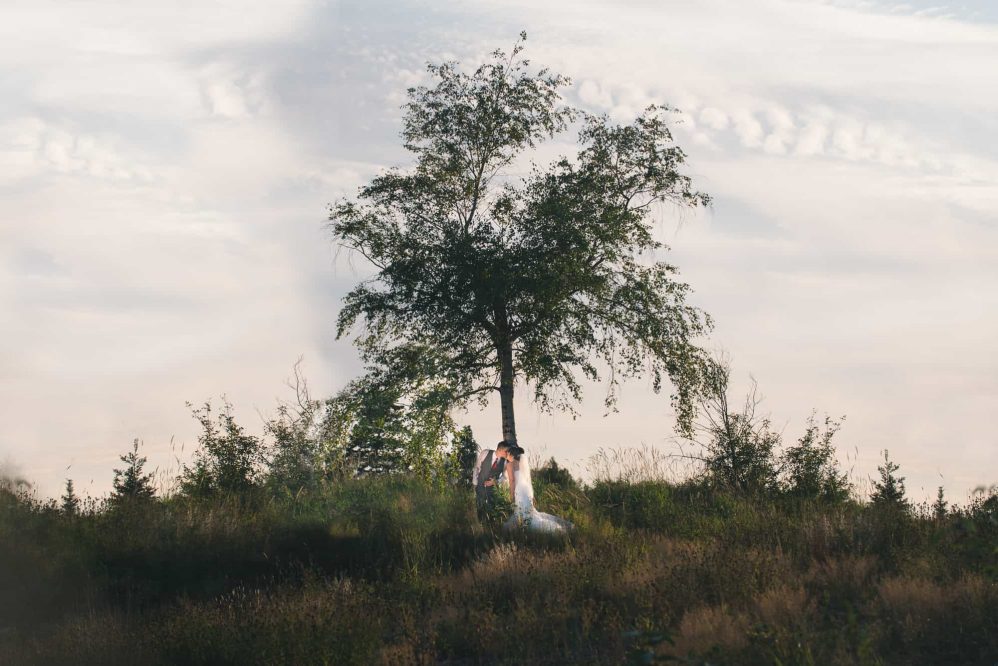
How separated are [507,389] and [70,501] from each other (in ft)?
27.4

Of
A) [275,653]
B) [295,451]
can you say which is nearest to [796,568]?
[275,653]

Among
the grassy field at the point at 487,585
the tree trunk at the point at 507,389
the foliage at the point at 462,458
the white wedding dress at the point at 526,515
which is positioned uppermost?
the tree trunk at the point at 507,389

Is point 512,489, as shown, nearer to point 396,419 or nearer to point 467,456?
point 396,419

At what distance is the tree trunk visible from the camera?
19.3m

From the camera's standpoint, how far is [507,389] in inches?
766

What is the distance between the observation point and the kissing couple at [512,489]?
14000 millimetres

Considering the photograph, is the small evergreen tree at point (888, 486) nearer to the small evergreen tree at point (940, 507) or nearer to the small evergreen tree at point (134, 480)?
the small evergreen tree at point (940, 507)

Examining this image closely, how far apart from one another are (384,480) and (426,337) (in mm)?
3076

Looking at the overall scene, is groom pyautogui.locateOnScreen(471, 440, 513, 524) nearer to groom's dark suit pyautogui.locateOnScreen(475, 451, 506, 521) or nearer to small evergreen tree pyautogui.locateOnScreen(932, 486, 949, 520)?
groom's dark suit pyautogui.locateOnScreen(475, 451, 506, 521)

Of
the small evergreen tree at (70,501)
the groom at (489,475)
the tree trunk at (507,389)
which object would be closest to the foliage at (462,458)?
the tree trunk at (507,389)

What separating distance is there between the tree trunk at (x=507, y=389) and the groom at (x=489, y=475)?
2529 millimetres

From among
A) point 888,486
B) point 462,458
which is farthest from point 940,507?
point 462,458

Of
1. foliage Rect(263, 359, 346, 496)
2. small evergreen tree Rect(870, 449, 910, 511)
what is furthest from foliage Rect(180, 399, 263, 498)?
small evergreen tree Rect(870, 449, 910, 511)

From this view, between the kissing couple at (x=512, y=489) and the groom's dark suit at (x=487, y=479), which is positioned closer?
the kissing couple at (x=512, y=489)
